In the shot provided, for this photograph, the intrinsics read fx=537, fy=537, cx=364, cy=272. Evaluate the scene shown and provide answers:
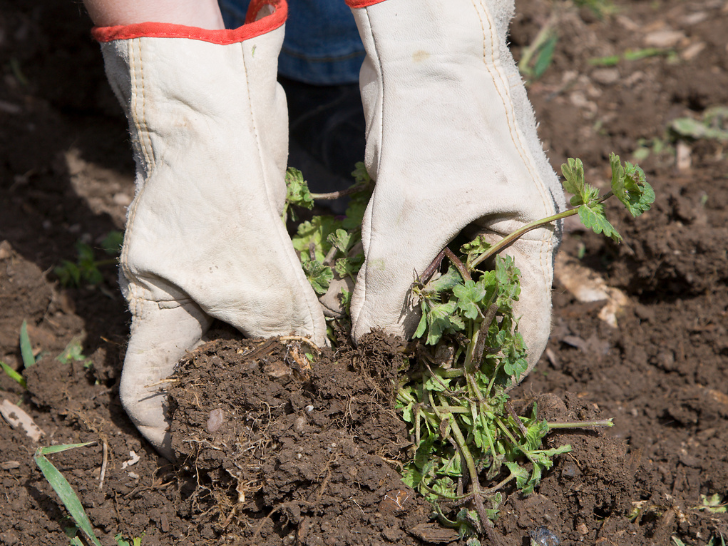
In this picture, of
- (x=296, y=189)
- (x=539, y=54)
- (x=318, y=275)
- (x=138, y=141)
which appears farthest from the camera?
(x=539, y=54)

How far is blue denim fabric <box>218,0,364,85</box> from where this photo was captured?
284cm

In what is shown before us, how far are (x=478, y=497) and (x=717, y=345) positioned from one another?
150cm

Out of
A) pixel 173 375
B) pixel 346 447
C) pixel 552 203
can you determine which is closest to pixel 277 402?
pixel 346 447

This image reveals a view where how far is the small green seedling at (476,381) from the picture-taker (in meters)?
1.68

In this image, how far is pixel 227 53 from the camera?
1.84 m

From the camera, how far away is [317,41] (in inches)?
117

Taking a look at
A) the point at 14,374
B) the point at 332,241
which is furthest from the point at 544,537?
the point at 14,374

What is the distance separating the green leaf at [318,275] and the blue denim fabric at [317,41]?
1574 millimetres

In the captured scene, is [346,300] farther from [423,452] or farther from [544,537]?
[544,537]

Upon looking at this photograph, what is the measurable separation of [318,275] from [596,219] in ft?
3.16

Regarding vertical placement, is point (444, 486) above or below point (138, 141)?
below

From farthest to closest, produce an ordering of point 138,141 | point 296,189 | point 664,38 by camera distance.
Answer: point 664,38
point 296,189
point 138,141

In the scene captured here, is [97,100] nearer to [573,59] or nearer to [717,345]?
[573,59]

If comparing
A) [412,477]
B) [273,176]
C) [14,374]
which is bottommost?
[412,477]
